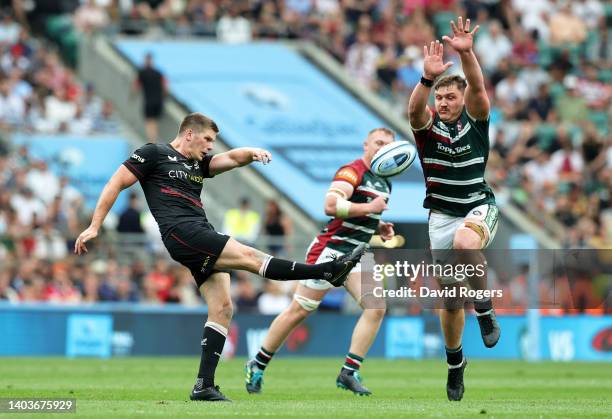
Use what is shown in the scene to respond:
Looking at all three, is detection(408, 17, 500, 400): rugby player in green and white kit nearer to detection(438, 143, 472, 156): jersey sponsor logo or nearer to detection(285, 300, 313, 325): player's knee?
detection(438, 143, 472, 156): jersey sponsor logo

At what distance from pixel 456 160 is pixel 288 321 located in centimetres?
297

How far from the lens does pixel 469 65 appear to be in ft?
38.9

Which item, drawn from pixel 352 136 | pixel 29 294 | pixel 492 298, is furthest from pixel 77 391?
pixel 352 136

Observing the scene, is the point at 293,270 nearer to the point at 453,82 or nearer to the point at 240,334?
the point at 453,82

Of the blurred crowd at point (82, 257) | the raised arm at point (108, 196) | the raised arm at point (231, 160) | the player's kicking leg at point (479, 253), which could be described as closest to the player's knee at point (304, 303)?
the raised arm at point (231, 160)

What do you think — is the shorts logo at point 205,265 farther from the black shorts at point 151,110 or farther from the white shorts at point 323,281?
the black shorts at point 151,110

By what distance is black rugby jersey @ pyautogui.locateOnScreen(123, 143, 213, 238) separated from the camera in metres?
12.2

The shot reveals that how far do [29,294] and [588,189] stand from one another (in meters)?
12.6

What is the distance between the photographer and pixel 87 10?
3173 centimetres

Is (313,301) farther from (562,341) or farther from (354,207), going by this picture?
(562,341)

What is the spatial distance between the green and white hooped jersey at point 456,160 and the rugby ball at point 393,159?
0.91 feet

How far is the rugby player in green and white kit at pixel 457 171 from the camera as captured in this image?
39.7 ft

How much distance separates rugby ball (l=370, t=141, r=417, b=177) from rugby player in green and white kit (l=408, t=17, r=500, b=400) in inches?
11.3

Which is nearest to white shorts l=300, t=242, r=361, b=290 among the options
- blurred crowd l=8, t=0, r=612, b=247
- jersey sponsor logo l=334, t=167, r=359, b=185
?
jersey sponsor logo l=334, t=167, r=359, b=185
